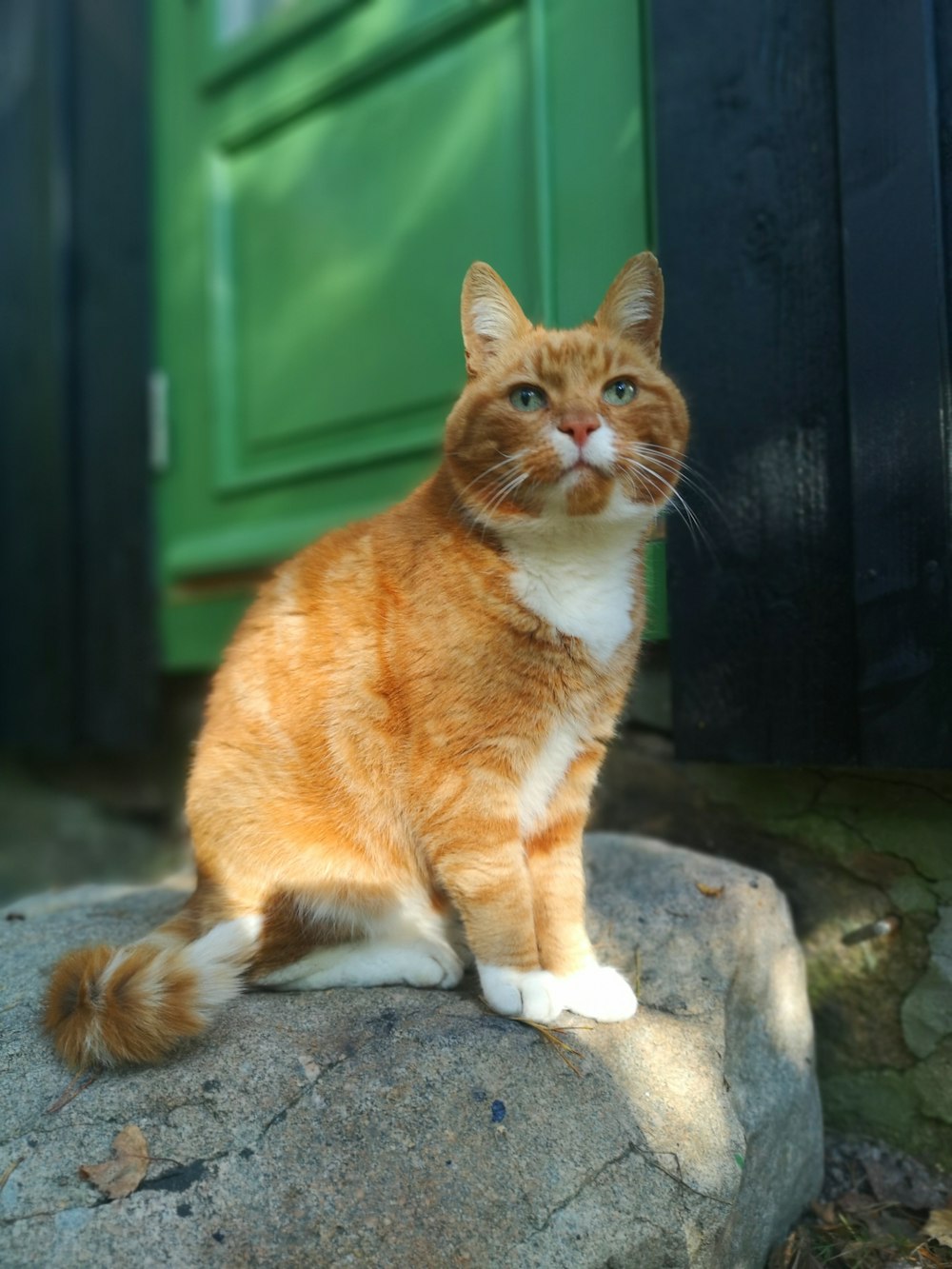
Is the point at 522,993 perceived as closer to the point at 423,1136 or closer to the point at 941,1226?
the point at 423,1136

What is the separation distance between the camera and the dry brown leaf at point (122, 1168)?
4.39ft

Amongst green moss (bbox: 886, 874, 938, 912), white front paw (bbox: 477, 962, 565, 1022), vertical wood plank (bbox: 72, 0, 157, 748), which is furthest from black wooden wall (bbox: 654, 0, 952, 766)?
vertical wood plank (bbox: 72, 0, 157, 748)

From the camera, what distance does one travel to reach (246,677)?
1953 millimetres

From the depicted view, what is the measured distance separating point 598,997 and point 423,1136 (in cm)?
44

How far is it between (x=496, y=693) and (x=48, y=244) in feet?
11.8

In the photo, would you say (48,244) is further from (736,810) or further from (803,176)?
(736,810)

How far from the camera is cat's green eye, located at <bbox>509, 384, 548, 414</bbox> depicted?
5.54 feet

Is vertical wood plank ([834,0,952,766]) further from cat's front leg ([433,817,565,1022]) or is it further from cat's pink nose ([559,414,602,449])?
cat's front leg ([433,817,565,1022])

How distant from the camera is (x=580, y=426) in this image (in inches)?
63.0

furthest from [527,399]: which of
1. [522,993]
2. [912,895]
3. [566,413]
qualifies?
[912,895]

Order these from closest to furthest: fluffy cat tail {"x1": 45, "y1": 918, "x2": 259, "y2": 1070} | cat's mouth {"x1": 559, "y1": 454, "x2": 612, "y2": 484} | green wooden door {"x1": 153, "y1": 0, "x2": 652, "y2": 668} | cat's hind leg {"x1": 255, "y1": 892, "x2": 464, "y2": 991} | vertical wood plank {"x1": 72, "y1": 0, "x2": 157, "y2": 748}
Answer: fluffy cat tail {"x1": 45, "y1": 918, "x2": 259, "y2": 1070}, cat's mouth {"x1": 559, "y1": 454, "x2": 612, "y2": 484}, cat's hind leg {"x1": 255, "y1": 892, "x2": 464, "y2": 991}, green wooden door {"x1": 153, "y1": 0, "x2": 652, "y2": 668}, vertical wood plank {"x1": 72, "y1": 0, "x2": 157, "y2": 748}

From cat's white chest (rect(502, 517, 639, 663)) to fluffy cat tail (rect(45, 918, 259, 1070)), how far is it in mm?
813

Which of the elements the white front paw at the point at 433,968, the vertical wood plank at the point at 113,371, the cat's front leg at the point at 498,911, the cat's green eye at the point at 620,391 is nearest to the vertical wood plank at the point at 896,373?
the cat's green eye at the point at 620,391

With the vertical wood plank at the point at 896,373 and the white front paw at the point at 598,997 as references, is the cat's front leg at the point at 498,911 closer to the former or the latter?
the white front paw at the point at 598,997
